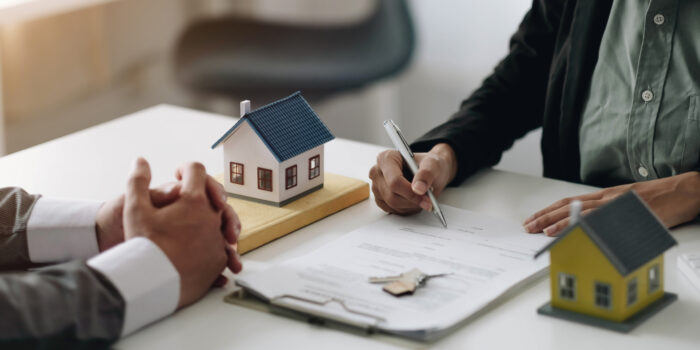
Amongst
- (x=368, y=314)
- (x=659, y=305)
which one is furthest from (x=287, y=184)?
(x=659, y=305)

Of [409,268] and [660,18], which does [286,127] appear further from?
[660,18]

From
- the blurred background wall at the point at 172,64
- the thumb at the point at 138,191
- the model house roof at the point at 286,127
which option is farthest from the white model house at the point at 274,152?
the blurred background wall at the point at 172,64

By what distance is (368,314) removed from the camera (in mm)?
990

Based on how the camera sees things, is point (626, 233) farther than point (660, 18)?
No

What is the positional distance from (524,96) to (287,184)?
633 millimetres

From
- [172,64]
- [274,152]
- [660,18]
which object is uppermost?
[660,18]

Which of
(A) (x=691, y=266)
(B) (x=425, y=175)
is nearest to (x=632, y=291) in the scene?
A: (A) (x=691, y=266)

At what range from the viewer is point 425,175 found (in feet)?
4.32

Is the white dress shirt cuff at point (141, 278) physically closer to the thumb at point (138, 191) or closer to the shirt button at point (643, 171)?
the thumb at point (138, 191)

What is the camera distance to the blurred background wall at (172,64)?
3242mm

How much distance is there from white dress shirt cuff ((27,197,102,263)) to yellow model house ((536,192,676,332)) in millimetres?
589

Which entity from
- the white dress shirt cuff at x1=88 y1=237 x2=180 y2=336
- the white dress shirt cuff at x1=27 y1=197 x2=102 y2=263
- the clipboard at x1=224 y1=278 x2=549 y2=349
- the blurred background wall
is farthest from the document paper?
the blurred background wall

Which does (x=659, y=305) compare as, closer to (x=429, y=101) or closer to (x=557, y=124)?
(x=557, y=124)

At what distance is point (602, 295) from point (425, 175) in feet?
1.33
